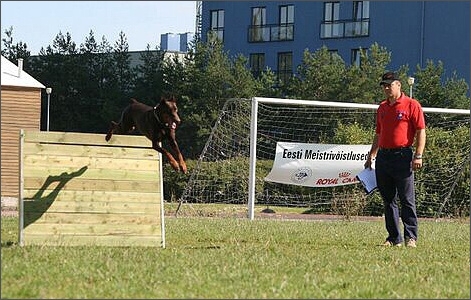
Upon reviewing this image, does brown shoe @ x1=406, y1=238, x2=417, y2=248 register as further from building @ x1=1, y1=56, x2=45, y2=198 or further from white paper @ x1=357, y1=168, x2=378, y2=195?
building @ x1=1, y1=56, x2=45, y2=198

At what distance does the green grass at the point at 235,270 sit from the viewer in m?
6.66

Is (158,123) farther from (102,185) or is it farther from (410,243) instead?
(410,243)

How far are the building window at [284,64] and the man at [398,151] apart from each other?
37.7 metres

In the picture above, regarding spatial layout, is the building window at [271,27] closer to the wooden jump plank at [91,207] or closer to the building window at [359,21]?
the building window at [359,21]

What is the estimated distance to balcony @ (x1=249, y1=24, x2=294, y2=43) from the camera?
164 ft

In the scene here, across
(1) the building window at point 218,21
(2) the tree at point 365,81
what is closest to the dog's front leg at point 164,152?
(2) the tree at point 365,81

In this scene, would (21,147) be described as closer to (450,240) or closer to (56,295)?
(56,295)

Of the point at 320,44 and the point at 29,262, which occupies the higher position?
the point at 320,44

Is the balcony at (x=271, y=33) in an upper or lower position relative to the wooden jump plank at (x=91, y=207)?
upper

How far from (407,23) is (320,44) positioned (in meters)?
5.16

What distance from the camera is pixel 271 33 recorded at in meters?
50.4

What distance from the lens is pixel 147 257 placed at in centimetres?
851

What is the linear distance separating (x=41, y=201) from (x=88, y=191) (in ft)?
1.85

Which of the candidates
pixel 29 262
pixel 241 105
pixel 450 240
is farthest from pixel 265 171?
pixel 29 262
